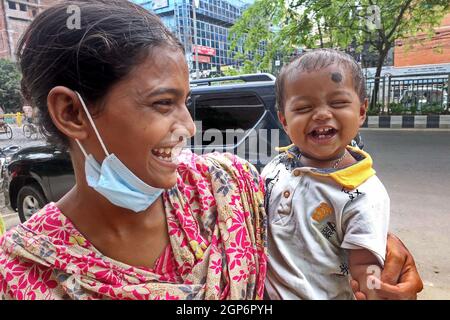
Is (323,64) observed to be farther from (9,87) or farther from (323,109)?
(9,87)

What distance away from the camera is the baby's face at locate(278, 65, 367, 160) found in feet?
3.83

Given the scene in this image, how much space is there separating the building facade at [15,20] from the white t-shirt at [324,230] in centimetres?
89

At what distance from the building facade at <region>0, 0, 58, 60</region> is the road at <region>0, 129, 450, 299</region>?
0.87m

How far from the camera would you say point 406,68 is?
63.3 feet

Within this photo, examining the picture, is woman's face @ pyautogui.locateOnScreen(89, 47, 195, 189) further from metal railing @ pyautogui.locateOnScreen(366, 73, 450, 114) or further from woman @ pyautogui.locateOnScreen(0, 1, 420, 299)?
metal railing @ pyautogui.locateOnScreen(366, 73, 450, 114)

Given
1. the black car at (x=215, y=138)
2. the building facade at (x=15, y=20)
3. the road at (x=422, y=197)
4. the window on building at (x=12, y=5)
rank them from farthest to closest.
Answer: the black car at (x=215, y=138) < the road at (x=422, y=197) < the window on building at (x=12, y=5) < the building facade at (x=15, y=20)

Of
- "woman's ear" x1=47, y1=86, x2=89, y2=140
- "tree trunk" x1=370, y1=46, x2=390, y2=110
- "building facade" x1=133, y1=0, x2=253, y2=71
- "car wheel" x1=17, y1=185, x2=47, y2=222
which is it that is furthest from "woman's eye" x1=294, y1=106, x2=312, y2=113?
"tree trunk" x1=370, y1=46, x2=390, y2=110

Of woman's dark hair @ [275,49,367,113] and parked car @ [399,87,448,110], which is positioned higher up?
woman's dark hair @ [275,49,367,113]

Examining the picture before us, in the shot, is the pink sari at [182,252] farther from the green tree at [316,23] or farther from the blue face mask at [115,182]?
the green tree at [316,23]

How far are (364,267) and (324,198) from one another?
8.9 inches

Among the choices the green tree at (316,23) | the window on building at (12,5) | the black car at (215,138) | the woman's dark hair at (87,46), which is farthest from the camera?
the green tree at (316,23)

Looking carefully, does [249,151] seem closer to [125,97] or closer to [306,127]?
[306,127]

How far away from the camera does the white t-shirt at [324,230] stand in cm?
105

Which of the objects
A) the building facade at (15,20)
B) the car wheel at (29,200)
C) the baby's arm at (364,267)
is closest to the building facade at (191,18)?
the building facade at (15,20)
